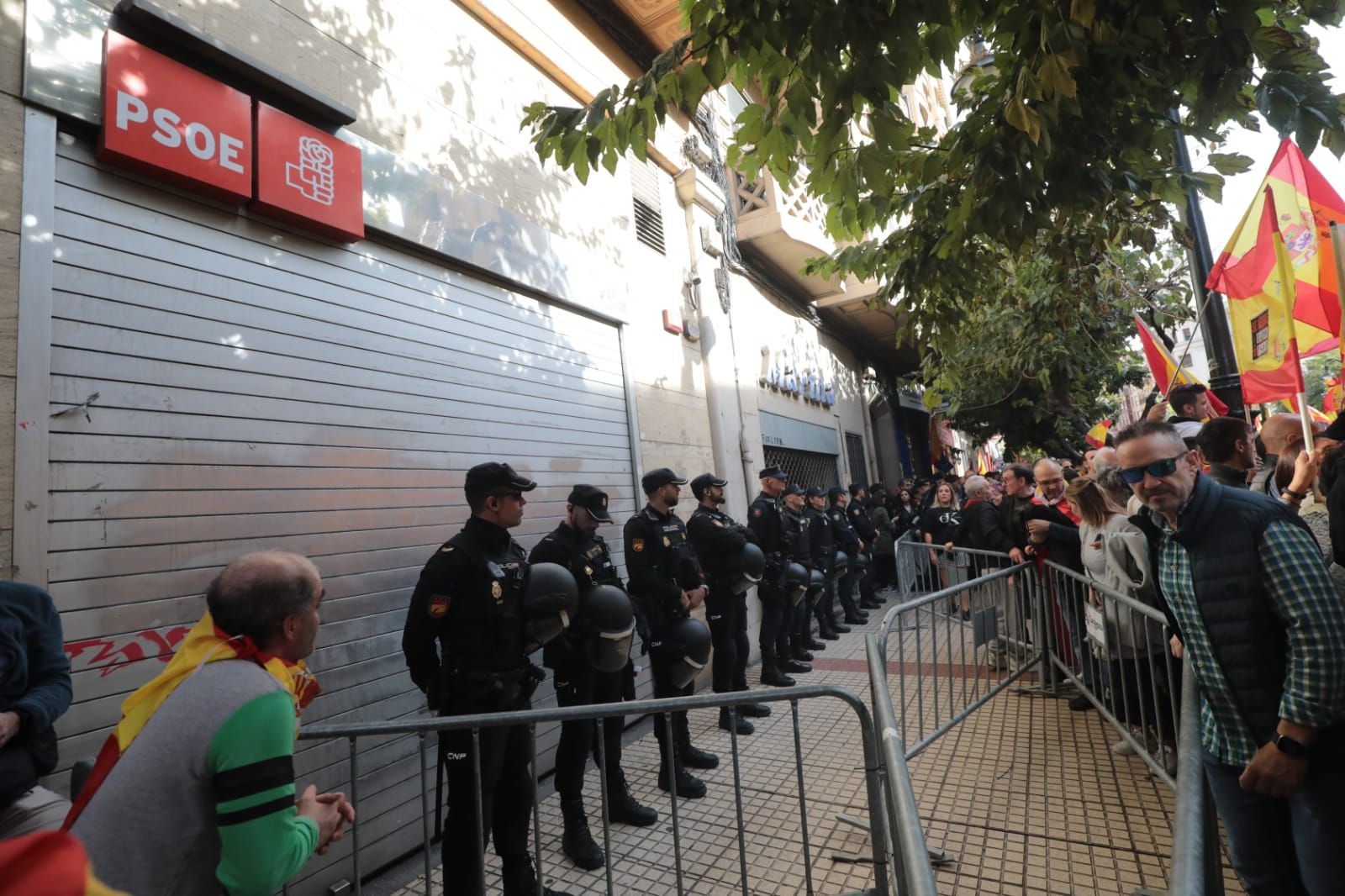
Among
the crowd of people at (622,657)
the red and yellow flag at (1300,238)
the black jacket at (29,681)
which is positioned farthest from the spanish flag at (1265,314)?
the black jacket at (29,681)

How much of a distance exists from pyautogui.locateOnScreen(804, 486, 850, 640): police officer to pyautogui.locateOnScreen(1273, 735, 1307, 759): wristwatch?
5.51 metres

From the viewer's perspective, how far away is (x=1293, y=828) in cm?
202

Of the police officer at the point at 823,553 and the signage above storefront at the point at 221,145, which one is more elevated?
the signage above storefront at the point at 221,145

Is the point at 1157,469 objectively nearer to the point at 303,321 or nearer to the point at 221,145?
the point at 303,321

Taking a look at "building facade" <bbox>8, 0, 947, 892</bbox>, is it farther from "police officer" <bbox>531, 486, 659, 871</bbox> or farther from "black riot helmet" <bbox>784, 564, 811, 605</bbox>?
"black riot helmet" <bbox>784, 564, 811, 605</bbox>

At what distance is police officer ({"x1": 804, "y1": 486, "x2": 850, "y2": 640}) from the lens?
7.92 metres

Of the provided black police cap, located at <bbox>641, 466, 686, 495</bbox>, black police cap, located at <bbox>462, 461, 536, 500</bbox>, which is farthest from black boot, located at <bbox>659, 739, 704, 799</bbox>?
black police cap, located at <bbox>462, 461, 536, 500</bbox>

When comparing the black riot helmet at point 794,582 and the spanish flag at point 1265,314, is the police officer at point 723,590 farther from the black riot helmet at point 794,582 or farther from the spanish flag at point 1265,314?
the spanish flag at point 1265,314

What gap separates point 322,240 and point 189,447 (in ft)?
4.84

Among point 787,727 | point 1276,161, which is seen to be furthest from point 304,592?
point 1276,161

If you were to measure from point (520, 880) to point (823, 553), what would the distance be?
5.60 meters

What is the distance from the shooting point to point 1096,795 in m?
3.64

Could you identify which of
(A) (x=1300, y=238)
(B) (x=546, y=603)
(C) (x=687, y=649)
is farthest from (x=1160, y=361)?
(B) (x=546, y=603)

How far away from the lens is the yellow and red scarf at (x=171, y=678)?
148 centimetres
